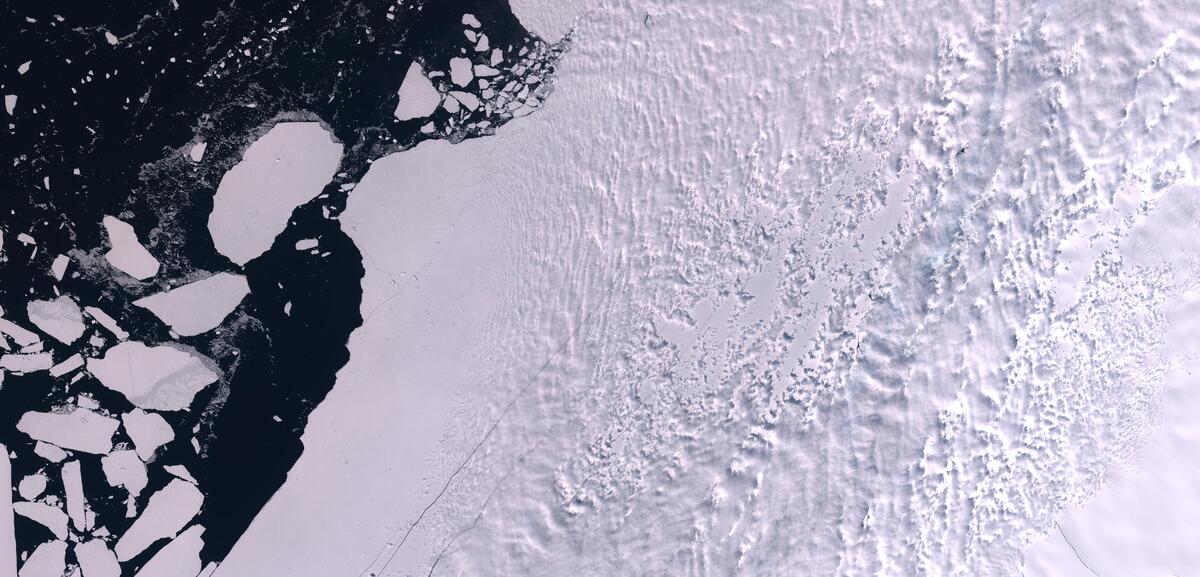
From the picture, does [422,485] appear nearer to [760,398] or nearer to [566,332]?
[566,332]

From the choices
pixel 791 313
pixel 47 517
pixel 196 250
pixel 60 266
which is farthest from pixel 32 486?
pixel 791 313

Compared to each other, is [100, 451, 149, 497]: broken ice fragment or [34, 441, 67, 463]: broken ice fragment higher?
[34, 441, 67, 463]: broken ice fragment

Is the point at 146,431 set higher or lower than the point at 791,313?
higher

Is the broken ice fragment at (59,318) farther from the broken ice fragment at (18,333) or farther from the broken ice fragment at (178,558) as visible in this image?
the broken ice fragment at (178,558)

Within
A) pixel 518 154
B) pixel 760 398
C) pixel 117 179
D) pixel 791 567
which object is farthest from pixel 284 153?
pixel 791 567

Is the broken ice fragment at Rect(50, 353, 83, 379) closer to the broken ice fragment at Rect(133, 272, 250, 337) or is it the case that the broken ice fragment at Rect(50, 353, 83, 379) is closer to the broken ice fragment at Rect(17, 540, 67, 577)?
the broken ice fragment at Rect(133, 272, 250, 337)

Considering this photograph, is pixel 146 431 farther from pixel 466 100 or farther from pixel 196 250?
pixel 466 100

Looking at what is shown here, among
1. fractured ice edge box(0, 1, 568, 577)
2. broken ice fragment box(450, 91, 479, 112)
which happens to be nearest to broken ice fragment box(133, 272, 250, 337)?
fractured ice edge box(0, 1, 568, 577)
